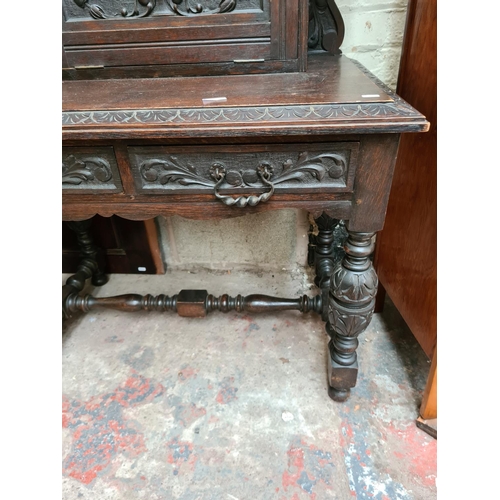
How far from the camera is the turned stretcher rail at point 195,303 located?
1203mm

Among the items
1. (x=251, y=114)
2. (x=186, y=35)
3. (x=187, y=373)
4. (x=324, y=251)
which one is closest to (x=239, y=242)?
(x=324, y=251)

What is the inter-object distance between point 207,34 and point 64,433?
42.4 inches

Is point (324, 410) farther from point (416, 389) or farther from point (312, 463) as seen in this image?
point (416, 389)

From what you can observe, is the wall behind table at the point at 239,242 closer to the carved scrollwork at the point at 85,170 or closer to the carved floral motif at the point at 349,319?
the carved floral motif at the point at 349,319

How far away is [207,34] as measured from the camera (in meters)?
0.85

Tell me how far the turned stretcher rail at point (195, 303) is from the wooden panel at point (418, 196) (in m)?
0.30

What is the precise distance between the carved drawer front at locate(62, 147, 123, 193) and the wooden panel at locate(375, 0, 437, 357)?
0.69 metres

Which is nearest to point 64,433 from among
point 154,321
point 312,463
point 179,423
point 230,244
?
point 179,423

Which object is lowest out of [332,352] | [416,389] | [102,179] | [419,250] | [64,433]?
[64,433]

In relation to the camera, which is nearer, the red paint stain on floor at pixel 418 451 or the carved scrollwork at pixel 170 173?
the carved scrollwork at pixel 170 173

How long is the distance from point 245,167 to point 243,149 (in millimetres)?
36

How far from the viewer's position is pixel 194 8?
2.76 feet


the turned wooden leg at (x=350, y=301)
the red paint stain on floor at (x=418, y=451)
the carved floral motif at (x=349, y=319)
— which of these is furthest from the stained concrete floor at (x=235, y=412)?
the carved floral motif at (x=349, y=319)

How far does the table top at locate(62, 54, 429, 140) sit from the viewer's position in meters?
0.59
